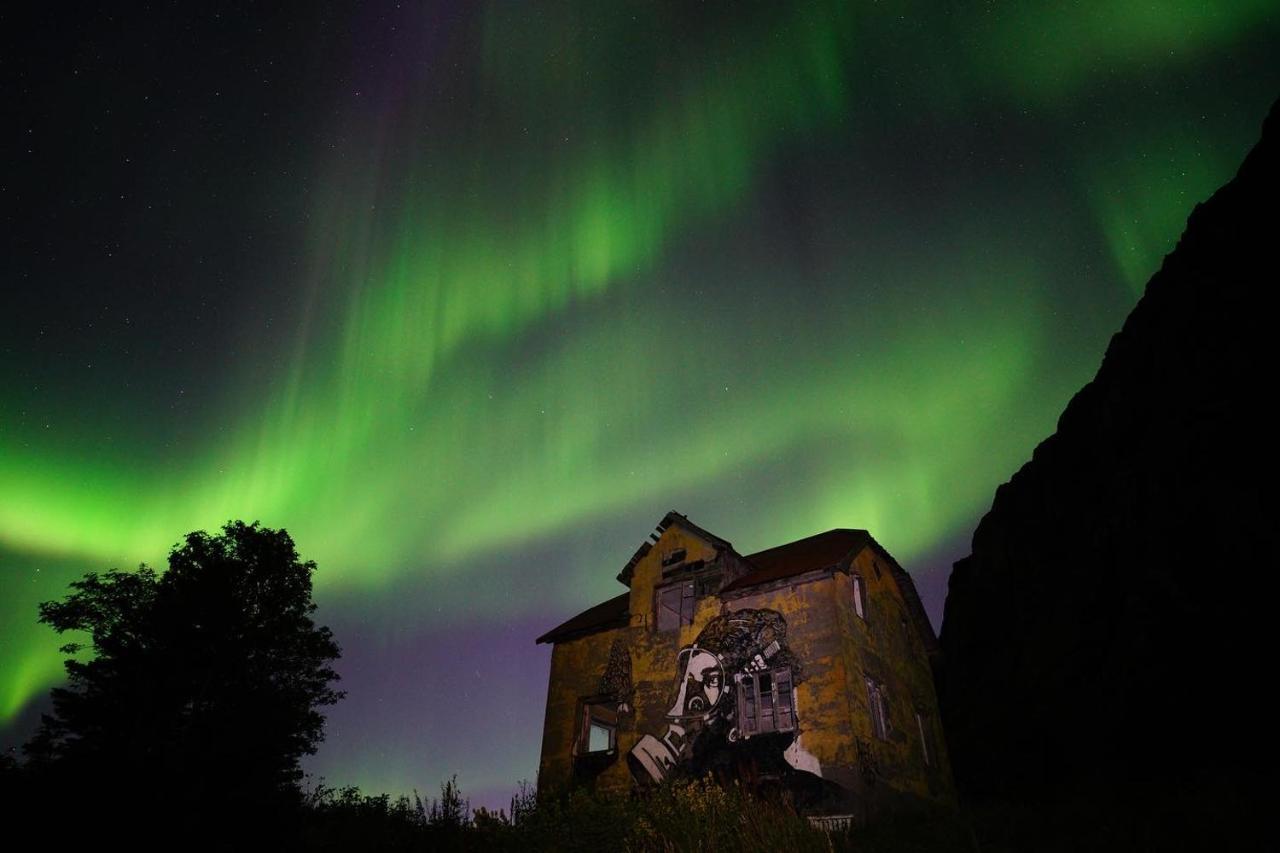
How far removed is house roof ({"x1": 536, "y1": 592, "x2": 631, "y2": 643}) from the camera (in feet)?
83.4

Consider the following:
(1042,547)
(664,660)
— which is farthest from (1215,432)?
(664,660)

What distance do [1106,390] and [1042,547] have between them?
14528mm

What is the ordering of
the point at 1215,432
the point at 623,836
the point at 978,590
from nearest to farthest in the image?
1. the point at 623,836
2. the point at 1215,432
3. the point at 978,590

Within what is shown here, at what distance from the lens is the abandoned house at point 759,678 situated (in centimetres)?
1891

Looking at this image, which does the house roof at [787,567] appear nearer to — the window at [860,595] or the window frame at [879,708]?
the window at [860,595]

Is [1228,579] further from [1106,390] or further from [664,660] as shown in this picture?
[664,660]

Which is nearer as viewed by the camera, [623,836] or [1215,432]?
[623,836]

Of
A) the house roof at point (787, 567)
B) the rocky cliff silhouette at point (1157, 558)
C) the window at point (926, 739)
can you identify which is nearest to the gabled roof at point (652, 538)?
the house roof at point (787, 567)

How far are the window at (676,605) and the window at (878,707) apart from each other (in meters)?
6.43

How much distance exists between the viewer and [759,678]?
20.6 metres

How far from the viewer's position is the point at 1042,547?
55312mm

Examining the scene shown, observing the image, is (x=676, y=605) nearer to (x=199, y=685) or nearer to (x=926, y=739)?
(x=926, y=739)

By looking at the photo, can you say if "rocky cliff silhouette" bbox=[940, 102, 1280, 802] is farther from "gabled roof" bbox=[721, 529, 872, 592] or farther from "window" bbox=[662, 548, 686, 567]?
"window" bbox=[662, 548, 686, 567]

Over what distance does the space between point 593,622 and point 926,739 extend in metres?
13.6
